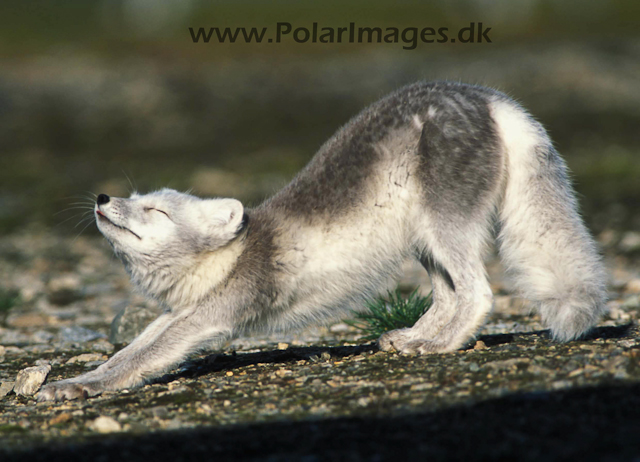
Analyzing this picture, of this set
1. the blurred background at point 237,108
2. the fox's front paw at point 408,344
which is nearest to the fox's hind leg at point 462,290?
the fox's front paw at point 408,344

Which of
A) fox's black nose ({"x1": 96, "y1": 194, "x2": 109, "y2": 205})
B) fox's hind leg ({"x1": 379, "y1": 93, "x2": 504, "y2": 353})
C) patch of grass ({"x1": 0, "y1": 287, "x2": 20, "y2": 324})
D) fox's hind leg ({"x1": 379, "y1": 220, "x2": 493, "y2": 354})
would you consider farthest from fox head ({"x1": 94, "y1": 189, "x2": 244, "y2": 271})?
patch of grass ({"x1": 0, "y1": 287, "x2": 20, "y2": 324})

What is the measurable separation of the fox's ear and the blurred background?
247 inches

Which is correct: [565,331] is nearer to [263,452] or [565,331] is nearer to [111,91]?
[263,452]

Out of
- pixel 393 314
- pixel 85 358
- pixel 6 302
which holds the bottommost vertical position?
pixel 85 358

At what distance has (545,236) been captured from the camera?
15.1 feet

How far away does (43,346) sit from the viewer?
617 cm

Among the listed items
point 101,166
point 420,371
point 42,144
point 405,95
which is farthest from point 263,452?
point 42,144

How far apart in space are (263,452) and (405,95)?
8.97ft

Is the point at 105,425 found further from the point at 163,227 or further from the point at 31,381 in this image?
the point at 163,227

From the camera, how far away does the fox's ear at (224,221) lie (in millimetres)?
4820

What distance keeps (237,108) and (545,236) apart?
13079 millimetres

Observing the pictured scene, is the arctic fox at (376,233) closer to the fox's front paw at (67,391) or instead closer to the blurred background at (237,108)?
the fox's front paw at (67,391)

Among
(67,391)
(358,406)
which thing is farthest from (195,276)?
(358,406)

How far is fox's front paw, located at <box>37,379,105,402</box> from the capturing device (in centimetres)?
429
